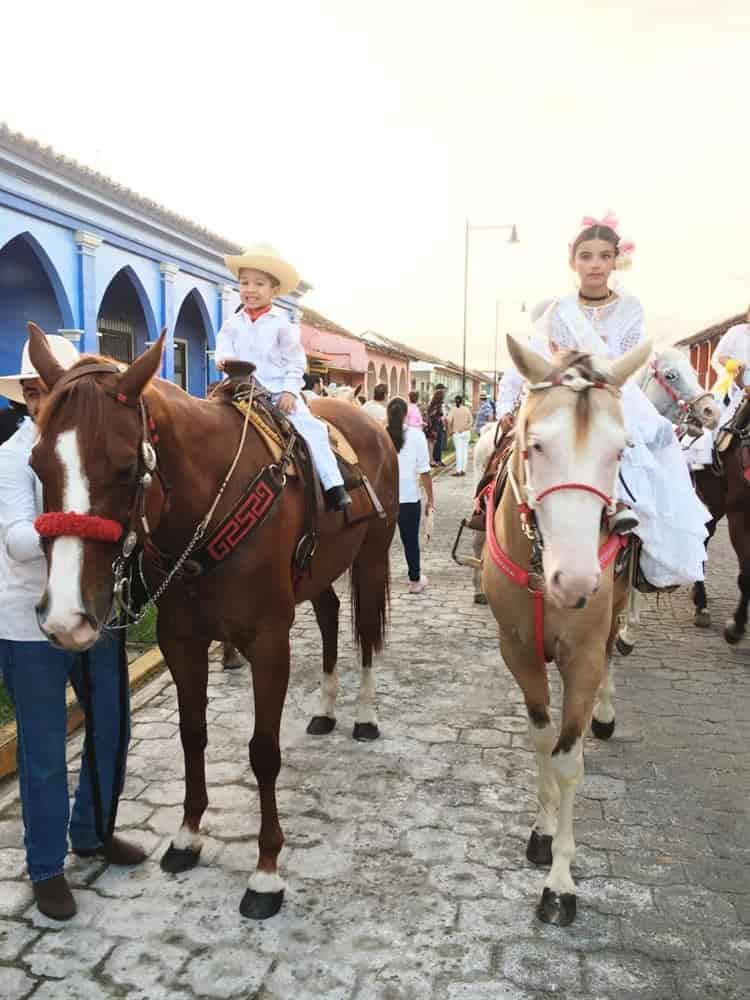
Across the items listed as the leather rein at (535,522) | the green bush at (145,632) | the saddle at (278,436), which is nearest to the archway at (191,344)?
the green bush at (145,632)

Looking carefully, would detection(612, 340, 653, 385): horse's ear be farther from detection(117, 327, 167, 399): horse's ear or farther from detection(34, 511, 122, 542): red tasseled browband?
detection(34, 511, 122, 542): red tasseled browband

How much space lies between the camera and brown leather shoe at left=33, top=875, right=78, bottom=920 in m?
2.90

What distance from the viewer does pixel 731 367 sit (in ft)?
21.2

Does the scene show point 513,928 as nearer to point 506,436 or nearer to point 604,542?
point 604,542

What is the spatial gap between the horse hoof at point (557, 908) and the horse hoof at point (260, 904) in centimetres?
101

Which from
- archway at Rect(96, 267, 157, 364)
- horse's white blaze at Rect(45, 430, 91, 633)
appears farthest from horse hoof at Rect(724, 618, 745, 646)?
archway at Rect(96, 267, 157, 364)

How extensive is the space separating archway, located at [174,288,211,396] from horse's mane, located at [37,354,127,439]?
14413 mm

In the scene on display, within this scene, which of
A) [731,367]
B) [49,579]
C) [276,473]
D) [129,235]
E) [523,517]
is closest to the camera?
[49,579]

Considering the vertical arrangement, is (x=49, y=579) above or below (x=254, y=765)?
above

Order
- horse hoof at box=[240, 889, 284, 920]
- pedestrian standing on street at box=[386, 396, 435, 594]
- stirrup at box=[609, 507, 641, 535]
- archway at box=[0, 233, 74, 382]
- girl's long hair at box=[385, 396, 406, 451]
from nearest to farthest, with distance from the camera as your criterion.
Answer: stirrup at box=[609, 507, 641, 535] → horse hoof at box=[240, 889, 284, 920] → pedestrian standing on street at box=[386, 396, 435, 594] → girl's long hair at box=[385, 396, 406, 451] → archway at box=[0, 233, 74, 382]

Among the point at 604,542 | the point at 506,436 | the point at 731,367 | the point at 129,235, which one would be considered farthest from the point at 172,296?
the point at 604,542

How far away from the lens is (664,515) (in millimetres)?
3752

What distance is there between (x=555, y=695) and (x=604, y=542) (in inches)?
100

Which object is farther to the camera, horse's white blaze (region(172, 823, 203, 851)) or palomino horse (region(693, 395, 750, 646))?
palomino horse (region(693, 395, 750, 646))
